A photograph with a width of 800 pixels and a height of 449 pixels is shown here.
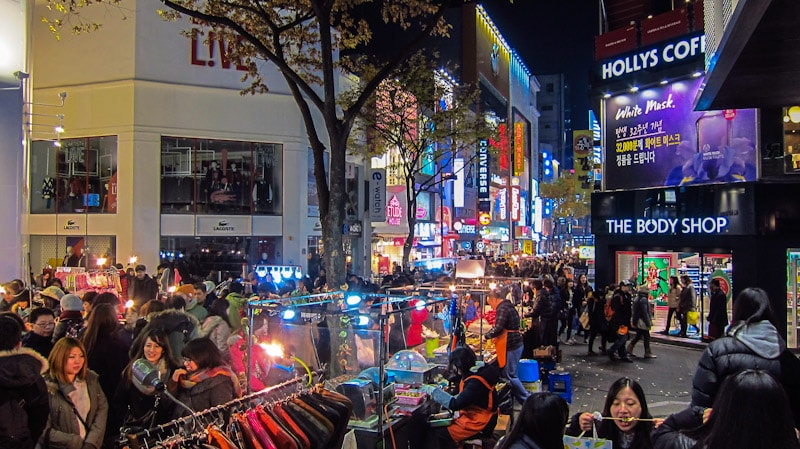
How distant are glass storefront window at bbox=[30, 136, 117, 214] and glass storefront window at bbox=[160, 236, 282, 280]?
314cm

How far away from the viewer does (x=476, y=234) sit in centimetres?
5656

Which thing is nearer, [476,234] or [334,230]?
[334,230]

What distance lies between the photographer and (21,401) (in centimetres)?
409

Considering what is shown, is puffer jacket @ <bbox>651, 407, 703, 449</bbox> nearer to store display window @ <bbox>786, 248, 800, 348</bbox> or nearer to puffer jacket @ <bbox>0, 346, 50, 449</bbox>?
puffer jacket @ <bbox>0, 346, 50, 449</bbox>

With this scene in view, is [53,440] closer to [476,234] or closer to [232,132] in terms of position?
[232,132]

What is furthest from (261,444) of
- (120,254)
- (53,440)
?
(120,254)

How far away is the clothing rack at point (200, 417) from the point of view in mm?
4215

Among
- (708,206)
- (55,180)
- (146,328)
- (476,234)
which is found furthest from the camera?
(476,234)

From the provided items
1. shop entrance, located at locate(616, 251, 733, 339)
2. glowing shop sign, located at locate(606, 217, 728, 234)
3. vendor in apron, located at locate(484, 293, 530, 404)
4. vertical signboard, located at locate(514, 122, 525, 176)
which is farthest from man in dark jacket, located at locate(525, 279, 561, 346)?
vertical signboard, located at locate(514, 122, 525, 176)

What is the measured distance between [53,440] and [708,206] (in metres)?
17.2

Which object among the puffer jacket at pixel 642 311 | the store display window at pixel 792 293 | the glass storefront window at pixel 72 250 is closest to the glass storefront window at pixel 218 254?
the glass storefront window at pixel 72 250

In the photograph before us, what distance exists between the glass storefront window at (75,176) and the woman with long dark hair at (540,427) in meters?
25.3

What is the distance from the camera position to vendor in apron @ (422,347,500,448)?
6523mm

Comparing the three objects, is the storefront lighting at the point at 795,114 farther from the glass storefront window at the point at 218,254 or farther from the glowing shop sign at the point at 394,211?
the glowing shop sign at the point at 394,211
